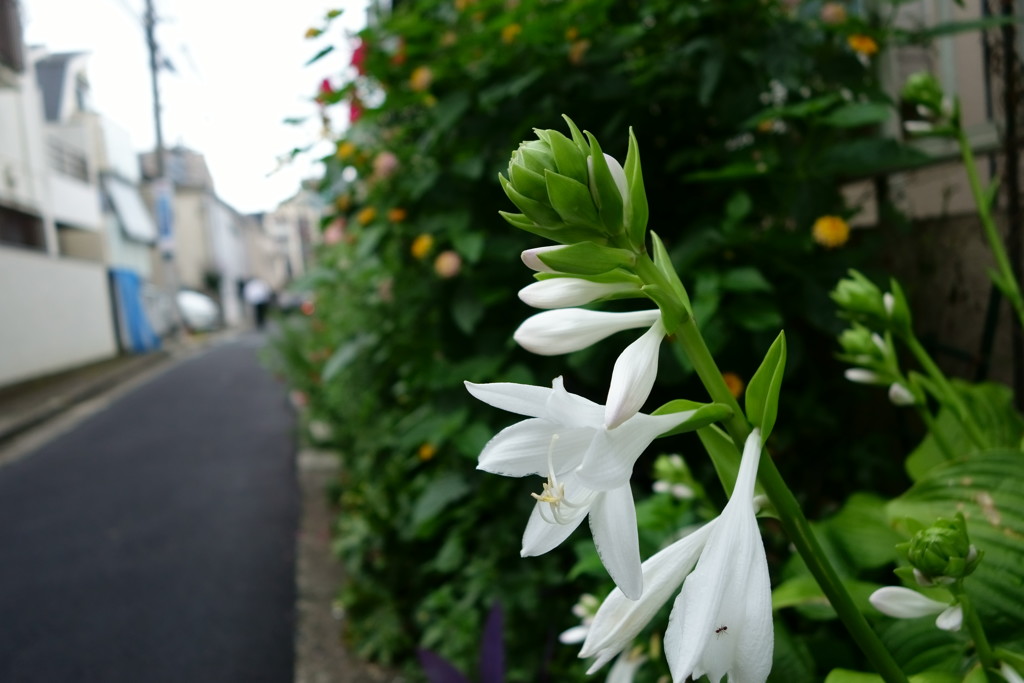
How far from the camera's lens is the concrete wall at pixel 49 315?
1199 cm

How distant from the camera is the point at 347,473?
14.0 ft

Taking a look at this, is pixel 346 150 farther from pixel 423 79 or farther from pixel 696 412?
pixel 696 412

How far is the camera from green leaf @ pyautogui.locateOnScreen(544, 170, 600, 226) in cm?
50

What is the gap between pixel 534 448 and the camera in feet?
1.80

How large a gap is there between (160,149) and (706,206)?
891 inches

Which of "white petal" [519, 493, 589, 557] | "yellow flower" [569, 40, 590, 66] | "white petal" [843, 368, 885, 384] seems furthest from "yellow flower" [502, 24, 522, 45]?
"white petal" [519, 493, 589, 557]

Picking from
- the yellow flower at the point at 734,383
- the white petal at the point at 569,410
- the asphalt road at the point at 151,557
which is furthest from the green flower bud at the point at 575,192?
the asphalt road at the point at 151,557

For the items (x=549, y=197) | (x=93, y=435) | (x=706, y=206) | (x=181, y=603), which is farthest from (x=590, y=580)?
(x=93, y=435)

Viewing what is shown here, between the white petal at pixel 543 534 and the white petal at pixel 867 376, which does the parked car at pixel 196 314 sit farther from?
the white petal at pixel 543 534

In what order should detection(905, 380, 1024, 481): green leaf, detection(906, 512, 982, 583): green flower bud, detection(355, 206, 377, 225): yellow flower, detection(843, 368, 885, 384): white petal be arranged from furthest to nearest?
1. detection(355, 206, 377, 225): yellow flower
2. detection(905, 380, 1024, 481): green leaf
3. detection(843, 368, 885, 384): white petal
4. detection(906, 512, 982, 583): green flower bud

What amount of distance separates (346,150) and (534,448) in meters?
1.95

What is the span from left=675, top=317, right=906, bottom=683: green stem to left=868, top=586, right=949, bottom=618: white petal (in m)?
0.11

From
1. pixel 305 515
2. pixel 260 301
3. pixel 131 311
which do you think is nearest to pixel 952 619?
pixel 305 515

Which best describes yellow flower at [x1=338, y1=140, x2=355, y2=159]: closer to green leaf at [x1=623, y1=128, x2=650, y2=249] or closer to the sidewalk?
the sidewalk
